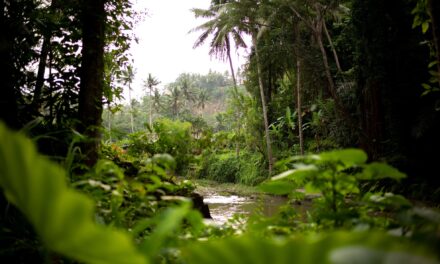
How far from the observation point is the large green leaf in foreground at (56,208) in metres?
0.44

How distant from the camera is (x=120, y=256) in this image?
469mm

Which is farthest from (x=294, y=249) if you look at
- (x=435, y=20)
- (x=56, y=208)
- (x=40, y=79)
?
(x=40, y=79)

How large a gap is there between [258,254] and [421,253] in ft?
0.68

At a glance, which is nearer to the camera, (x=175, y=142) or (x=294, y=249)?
(x=294, y=249)

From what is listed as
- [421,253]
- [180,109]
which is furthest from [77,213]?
[180,109]

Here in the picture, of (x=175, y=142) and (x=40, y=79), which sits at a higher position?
(x=40, y=79)

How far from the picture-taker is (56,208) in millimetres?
450

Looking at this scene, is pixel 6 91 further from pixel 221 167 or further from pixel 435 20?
pixel 221 167

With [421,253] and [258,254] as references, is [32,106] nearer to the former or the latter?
[258,254]

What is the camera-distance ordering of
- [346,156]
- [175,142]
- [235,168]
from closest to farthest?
[346,156]
[175,142]
[235,168]

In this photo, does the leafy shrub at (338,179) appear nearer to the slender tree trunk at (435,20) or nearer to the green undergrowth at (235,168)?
the slender tree trunk at (435,20)

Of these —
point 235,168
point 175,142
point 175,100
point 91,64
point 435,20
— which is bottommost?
point 235,168

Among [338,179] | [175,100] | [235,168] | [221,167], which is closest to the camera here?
[338,179]

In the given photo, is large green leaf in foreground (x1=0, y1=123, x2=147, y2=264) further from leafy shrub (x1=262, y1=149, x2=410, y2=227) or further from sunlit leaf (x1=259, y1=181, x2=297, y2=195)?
sunlit leaf (x1=259, y1=181, x2=297, y2=195)
